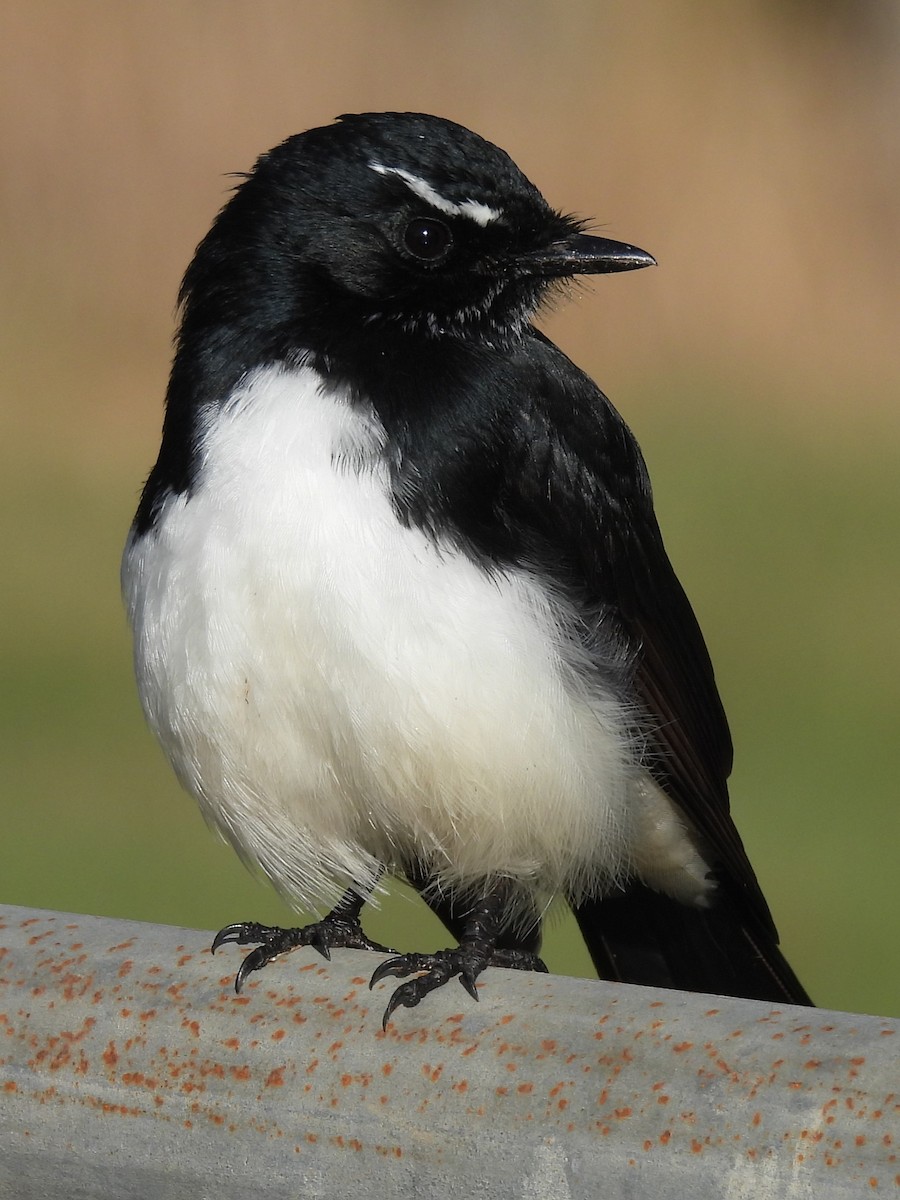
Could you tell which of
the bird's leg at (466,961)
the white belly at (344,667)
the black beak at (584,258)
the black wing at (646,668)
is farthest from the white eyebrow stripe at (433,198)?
the bird's leg at (466,961)

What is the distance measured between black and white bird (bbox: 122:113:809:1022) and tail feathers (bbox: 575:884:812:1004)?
18mm

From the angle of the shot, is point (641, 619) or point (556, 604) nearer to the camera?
point (556, 604)

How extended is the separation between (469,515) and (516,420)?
0.23 metres

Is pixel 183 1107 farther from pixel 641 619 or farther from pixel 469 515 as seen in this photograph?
pixel 641 619

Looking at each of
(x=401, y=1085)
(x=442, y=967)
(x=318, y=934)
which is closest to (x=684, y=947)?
(x=318, y=934)

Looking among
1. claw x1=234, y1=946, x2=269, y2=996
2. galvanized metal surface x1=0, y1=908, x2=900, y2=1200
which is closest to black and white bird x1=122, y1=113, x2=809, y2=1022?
claw x1=234, y1=946, x2=269, y2=996

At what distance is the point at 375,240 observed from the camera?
3014mm

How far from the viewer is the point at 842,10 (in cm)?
1128

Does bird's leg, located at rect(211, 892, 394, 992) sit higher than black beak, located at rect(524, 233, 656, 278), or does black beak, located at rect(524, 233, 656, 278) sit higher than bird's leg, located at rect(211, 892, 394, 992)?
black beak, located at rect(524, 233, 656, 278)

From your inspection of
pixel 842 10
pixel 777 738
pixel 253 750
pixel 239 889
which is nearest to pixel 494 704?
pixel 253 750

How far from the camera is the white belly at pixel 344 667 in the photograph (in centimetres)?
279

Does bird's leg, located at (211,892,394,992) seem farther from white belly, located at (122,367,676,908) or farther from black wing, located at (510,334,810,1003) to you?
black wing, located at (510,334,810,1003)

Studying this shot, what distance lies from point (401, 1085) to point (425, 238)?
4.97 ft

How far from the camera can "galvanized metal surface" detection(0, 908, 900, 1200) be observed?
174 cm
